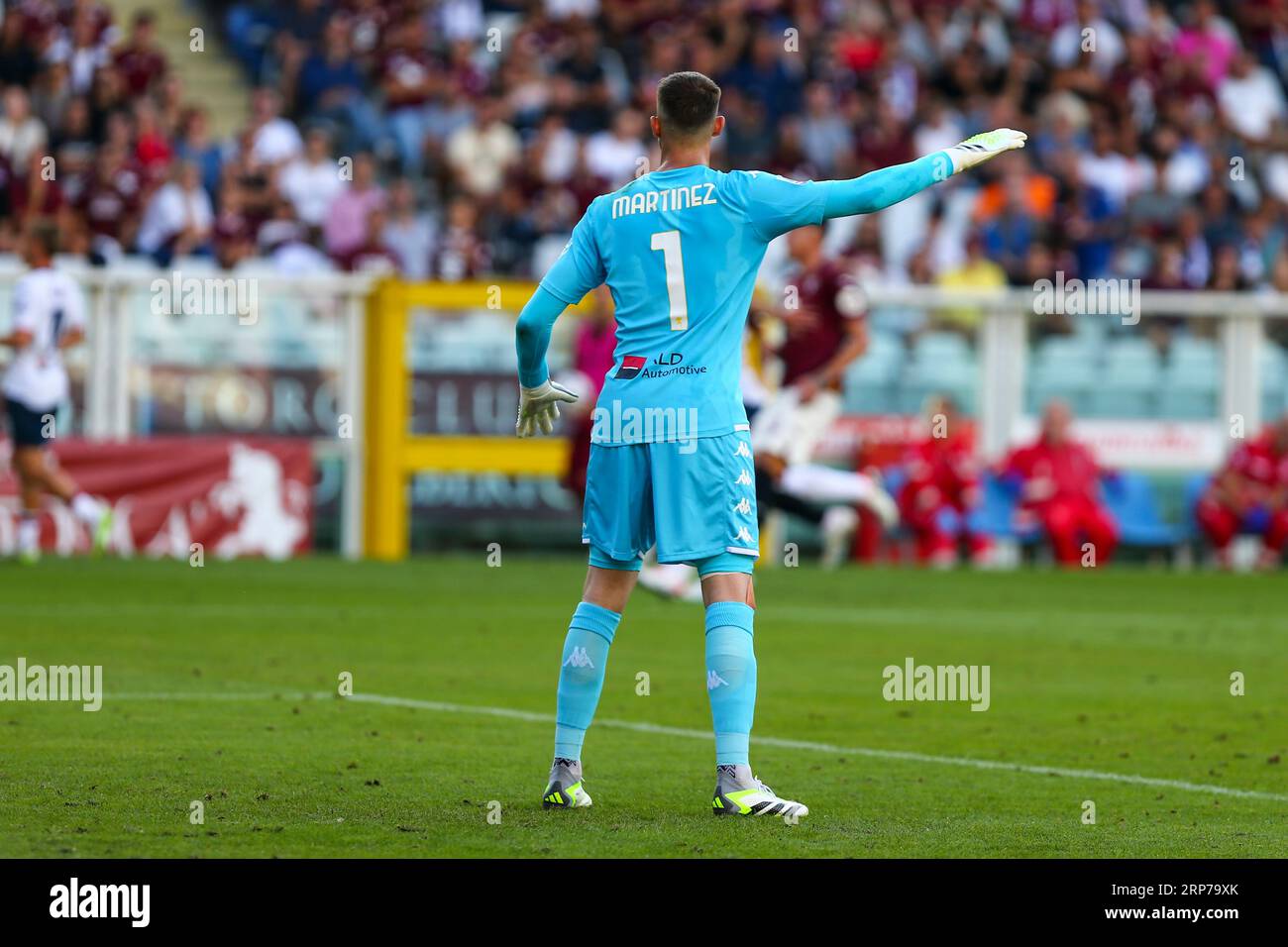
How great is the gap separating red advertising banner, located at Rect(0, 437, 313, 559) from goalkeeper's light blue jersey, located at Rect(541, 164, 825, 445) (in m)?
14.0

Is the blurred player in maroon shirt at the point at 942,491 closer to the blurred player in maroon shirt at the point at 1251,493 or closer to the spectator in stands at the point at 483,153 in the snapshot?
the blurred player in maroon shirt at the point at 1251,493

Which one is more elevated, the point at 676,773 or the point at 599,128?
the point at 599,128

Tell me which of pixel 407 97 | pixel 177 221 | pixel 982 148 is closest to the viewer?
pixel 982 148

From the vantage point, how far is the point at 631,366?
7.32 m

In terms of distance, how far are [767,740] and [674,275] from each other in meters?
2.68

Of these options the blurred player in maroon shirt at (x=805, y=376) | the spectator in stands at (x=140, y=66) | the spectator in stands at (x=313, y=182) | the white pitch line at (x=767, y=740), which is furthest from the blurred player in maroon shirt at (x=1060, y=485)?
the white pitch line at (x=767, y=740)

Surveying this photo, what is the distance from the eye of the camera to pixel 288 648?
12.6m

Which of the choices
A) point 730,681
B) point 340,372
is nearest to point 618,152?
point 340,372

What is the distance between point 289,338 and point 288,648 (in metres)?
9.70

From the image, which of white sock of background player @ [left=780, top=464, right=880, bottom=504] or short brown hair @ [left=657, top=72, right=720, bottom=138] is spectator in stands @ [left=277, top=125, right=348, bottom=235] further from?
short brown hair @ [left=657, top=72, right=720, bottom=138]

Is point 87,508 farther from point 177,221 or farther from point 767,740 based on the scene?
point 767,740
